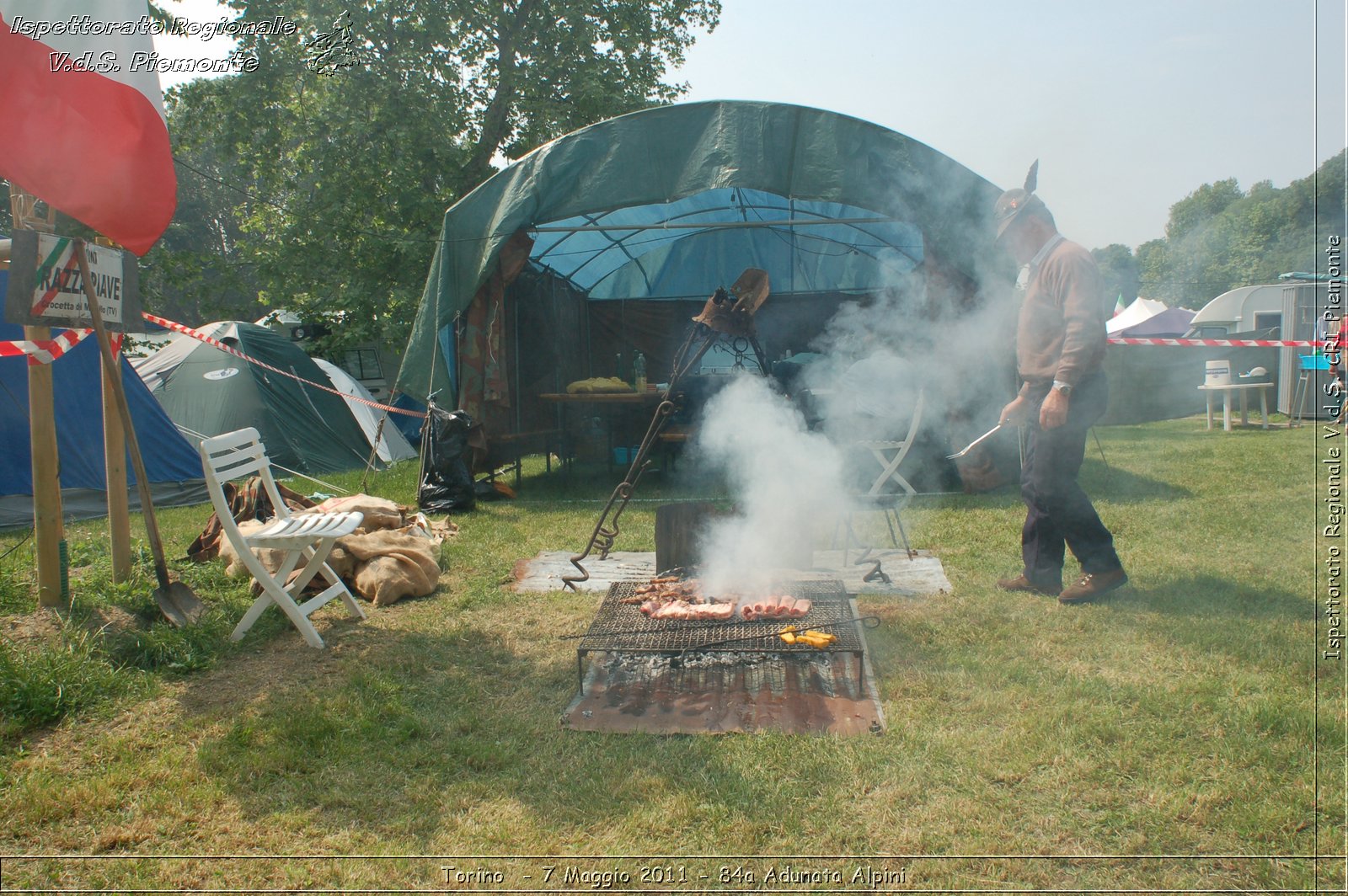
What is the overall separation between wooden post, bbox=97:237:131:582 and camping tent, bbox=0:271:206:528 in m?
2.61

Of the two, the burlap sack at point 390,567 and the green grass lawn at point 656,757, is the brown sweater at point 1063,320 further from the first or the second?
the burlap sack at point 390,567

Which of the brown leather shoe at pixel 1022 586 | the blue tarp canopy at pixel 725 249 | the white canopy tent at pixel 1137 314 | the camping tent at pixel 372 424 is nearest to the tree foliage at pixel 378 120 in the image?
the camping tent at pixel 372 424

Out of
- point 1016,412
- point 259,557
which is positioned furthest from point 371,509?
point 1016,412

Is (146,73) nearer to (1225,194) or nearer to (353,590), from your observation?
(353,590)

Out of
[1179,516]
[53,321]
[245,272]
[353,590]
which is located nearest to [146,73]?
[53,321]

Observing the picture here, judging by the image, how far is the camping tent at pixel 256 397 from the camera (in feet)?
32.6

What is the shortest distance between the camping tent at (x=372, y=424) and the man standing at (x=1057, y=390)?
28.6 feet

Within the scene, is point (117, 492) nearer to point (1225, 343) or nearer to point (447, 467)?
point (447, 467)

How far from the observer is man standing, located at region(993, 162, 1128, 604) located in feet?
13.7

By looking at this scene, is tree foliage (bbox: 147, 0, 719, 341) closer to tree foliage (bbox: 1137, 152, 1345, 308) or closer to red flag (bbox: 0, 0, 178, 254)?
red flag (bbox: 0, 0, 178, 254)

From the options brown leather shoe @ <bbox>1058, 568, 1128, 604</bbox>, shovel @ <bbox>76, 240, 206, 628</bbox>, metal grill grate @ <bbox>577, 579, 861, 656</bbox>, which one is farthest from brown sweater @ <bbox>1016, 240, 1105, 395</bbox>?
shovel @ <bbox>76, 240, 206, 628</bbox>

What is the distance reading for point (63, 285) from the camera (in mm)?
3732

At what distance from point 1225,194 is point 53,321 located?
39.0 feet

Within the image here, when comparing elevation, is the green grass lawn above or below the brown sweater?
below
